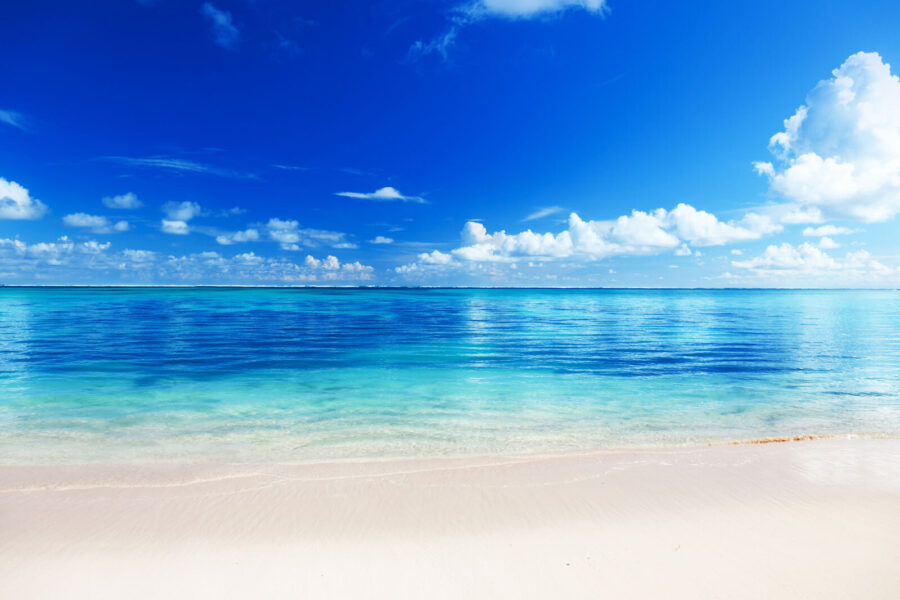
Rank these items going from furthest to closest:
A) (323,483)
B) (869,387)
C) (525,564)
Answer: (869,387) < (323,483) < (525,564)

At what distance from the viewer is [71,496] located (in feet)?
21.7

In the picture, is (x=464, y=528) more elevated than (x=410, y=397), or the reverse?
(x=464, y=528)

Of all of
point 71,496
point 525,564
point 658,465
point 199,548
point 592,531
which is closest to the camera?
point 525,564

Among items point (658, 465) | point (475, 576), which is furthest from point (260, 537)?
point (658, 465)

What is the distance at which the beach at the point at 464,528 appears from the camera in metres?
4.59

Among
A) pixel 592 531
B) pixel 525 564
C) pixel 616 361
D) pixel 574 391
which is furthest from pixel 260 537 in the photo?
pixel 616 361

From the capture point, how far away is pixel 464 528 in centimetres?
576

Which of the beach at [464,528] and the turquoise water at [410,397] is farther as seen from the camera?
the turquoise water at [410,397]

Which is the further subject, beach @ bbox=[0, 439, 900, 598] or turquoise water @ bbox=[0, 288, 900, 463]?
turquoise water @ bbox=[0, 288, 900, 463]

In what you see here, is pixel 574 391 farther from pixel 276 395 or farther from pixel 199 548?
pixel 199 548

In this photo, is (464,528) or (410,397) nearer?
(464,528)

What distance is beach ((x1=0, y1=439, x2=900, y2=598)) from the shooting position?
459 centimetres

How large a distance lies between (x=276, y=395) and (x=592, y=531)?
10.5 metres

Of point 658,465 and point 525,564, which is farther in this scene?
point 658,465
